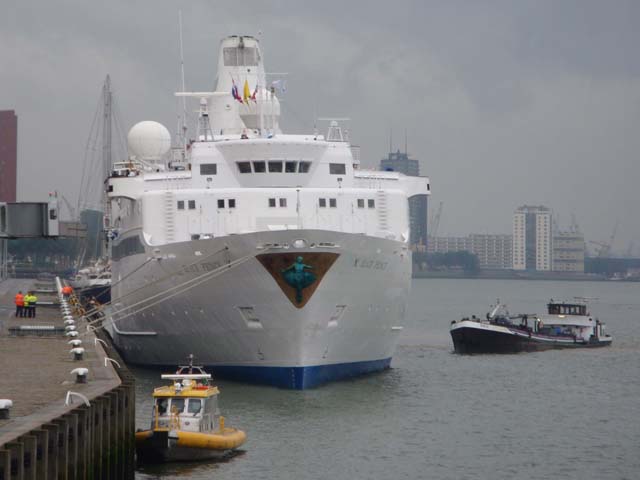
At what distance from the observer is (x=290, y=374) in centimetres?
3897

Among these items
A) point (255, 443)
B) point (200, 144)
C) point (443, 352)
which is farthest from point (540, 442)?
point (443, 352)

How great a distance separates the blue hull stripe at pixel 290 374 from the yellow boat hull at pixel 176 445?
1129 cm

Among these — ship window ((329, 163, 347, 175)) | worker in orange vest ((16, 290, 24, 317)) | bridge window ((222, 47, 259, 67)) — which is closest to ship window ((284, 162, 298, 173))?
ship window ((329, 163, 347, 175))

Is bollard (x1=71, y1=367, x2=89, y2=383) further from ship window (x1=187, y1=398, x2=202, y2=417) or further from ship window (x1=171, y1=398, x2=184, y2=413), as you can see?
ship window (x1=187, y1=398, x2=202, y2=417)

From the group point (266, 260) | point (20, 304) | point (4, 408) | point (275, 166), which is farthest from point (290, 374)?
point (4, 408)

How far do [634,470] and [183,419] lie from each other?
34.3 ft

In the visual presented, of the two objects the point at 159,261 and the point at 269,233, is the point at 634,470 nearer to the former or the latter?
the point at 269,233

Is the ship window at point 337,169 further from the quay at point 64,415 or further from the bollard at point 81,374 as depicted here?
the bollard at point 81,374

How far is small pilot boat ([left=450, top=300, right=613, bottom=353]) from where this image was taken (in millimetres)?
60844

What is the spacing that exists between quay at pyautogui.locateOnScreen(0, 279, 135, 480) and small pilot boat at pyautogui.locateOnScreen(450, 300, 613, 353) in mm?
27322

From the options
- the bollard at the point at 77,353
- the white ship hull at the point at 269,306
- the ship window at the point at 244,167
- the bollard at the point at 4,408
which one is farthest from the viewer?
the ship window at the point at 244,167

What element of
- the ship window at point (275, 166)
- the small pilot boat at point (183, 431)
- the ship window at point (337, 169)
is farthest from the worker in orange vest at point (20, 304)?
the small pilot boat at point (183, 431)

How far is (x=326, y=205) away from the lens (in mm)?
42938

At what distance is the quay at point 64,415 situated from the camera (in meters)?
18.2
